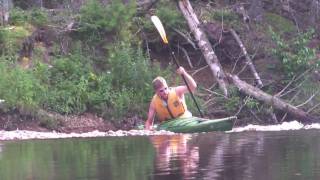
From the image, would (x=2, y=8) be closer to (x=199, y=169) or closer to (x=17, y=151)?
(x=17, y=151)

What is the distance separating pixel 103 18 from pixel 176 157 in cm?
1055

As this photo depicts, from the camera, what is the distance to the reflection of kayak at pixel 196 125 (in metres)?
15.5

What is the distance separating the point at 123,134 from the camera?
1587 centimetres

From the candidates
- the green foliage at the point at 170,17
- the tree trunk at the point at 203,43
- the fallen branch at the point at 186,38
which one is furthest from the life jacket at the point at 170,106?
the fallen branch at the point at 186,38

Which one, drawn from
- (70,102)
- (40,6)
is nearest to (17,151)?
(70,102)

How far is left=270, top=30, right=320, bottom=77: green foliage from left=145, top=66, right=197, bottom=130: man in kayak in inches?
184

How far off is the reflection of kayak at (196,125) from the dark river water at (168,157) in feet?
2.19

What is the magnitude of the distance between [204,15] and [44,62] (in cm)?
526

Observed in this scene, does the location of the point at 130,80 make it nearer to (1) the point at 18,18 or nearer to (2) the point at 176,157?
(1) the point at 18,18

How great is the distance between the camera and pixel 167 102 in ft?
51.1

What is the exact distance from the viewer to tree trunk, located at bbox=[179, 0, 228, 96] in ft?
64.5

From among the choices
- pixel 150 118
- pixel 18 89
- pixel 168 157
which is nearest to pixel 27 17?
pixel 18 89

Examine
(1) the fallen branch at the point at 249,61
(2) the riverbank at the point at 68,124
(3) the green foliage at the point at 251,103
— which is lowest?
(2) the riverbank at the point at 68,124

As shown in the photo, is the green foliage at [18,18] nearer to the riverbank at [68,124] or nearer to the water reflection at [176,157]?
the riverbank at [68,124]
